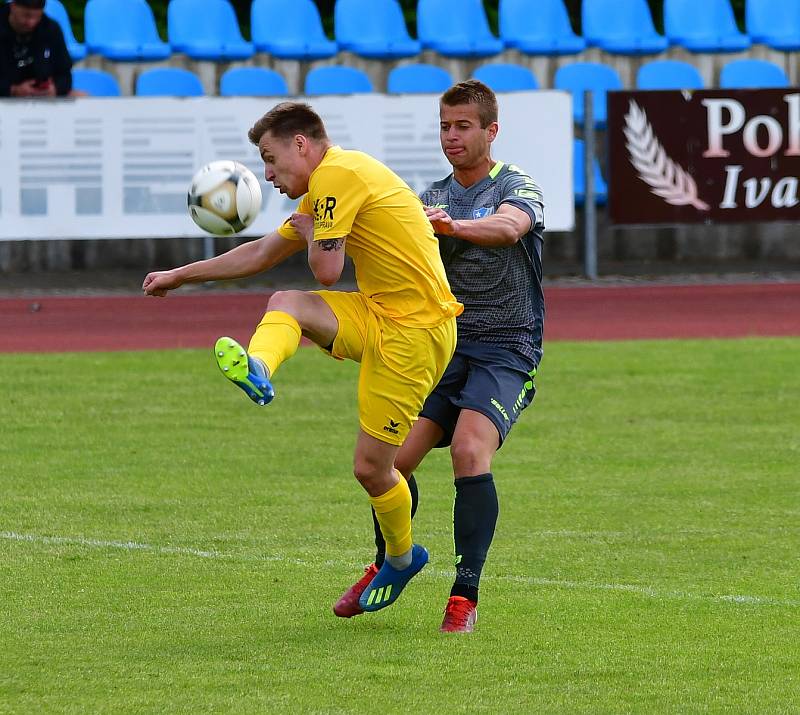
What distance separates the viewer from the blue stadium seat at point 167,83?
18.0 metres

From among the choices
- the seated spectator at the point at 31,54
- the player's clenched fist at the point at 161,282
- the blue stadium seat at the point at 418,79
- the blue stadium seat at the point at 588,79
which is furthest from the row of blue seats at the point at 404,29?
the player's clenched fist at the point at 161,282

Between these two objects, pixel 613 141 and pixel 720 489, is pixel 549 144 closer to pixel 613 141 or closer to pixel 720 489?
pixel 613 141

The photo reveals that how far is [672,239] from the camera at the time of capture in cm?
1800

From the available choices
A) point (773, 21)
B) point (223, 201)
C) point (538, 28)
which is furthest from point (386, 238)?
point (773, 21)

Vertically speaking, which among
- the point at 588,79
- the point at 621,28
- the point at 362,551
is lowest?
the point at 362,551

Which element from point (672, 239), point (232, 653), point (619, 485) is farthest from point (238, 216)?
point (672, 239)

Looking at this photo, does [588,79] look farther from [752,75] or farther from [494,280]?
[494,280]

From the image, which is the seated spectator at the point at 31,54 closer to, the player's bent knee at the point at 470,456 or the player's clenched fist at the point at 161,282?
the player's clenched fist at the point at 161,282

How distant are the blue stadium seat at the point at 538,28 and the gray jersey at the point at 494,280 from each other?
1346 centimetres

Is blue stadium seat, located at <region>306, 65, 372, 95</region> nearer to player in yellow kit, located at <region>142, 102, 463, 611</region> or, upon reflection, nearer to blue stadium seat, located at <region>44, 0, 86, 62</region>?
blue stadium seat, located at <region>44, 0, 86, 62</region>

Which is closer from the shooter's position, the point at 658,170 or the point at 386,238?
the point at 386,238

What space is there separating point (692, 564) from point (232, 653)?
229cm

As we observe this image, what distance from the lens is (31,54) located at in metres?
15.9

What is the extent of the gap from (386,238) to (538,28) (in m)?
14.7
